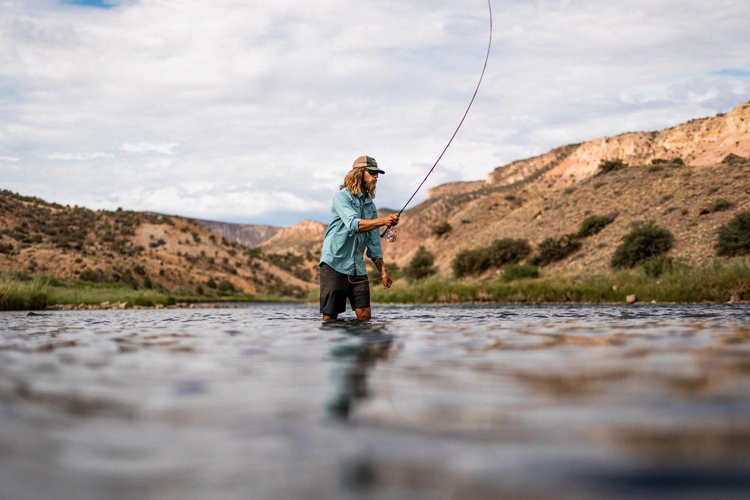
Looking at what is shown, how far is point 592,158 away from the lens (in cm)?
8650

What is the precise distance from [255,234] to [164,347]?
601ft

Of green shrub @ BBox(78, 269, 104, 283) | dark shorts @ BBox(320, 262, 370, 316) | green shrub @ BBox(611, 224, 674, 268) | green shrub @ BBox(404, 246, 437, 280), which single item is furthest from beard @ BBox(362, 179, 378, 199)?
green shrub @ BBox(78, 269, 104, 283)

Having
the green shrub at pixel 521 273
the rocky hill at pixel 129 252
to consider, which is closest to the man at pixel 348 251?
the green shrub at pixel 521 273

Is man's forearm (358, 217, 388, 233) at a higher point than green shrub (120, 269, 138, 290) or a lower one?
higher

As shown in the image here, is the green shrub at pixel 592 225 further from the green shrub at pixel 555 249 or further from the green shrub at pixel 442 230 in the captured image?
the green shrub at pixel 442 230

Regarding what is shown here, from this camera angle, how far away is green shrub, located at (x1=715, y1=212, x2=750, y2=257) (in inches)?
996

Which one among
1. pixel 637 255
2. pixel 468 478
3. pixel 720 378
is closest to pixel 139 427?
pixel 468 478

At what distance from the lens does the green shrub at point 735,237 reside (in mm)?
25297

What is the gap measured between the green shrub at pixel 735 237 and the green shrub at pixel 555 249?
10.0m

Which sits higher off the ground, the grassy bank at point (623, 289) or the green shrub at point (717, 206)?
the green shrub at point (717, 206)

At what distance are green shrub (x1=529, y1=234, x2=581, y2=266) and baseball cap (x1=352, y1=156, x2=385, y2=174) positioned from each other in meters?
30.5

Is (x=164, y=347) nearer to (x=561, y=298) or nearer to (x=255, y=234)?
(x=561, y=298)

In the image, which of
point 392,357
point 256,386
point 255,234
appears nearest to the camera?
point 256,386

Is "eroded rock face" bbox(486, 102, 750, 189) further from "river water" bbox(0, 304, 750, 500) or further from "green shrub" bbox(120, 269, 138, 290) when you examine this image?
"river water" bbox(0, 304, 750, 500)
